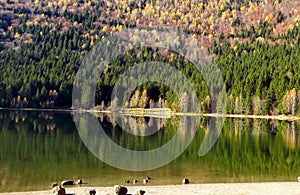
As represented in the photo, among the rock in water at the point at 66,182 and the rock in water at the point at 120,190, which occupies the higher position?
the rock in water at the point at 120,190

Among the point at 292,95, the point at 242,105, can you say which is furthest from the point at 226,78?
the point at 292,95

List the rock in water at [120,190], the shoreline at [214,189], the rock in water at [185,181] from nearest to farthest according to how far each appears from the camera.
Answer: the rock in water at [120,190]
the shoreline at [214,189]
the rock in water at [185,181]

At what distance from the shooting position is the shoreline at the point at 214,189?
99.9ft

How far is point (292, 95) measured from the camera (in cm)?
12962

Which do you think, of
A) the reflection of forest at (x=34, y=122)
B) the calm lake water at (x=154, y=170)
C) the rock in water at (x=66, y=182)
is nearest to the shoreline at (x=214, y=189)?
the rock in water at (x=66, y=182)

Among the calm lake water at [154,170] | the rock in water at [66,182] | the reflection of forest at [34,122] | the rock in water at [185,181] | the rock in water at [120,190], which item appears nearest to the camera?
the rock in water at [120,190]

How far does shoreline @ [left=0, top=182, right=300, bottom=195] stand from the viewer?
30464mm

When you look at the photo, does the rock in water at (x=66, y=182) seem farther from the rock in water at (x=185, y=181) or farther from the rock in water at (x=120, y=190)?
the rock in water at (x=185, y=181)

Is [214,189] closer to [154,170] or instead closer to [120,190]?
[120,190]

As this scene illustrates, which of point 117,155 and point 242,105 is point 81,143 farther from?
point 242,105

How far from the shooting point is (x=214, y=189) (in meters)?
31.7

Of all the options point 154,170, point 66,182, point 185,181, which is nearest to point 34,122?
point 154,170

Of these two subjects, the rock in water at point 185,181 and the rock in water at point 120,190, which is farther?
the rock in water at point 185,181

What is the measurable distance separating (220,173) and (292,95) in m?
94.7
